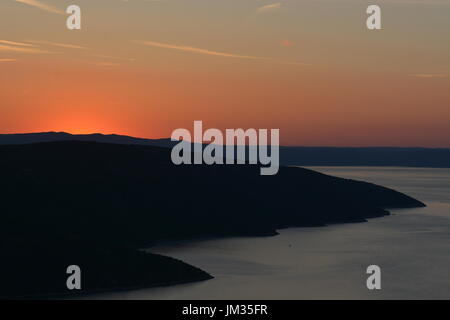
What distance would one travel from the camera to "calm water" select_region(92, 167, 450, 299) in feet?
279

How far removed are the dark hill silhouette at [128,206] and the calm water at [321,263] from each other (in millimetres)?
6039

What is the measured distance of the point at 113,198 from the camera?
138m

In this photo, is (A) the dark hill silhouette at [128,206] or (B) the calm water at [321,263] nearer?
(A) the dark hill silhouette at [128,206]

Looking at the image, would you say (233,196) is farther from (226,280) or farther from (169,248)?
(226,280)

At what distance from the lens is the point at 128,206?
13712 centimetres

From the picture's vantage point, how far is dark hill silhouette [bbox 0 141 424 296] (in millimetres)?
83500

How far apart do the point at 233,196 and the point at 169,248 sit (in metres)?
40.3

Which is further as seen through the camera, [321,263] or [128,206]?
[128,206]

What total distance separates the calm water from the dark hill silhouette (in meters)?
6.04

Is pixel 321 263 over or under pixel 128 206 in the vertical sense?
under

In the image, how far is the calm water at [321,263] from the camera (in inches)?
3349

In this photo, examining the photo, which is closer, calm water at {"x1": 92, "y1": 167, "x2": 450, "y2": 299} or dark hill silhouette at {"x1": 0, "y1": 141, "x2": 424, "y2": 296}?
dark hill silhouette at {"x1": 0, "y1": 141, "x2": 424, "y2": 296}

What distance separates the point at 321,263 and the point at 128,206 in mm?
42405

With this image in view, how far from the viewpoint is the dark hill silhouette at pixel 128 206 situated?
83.5 meters
